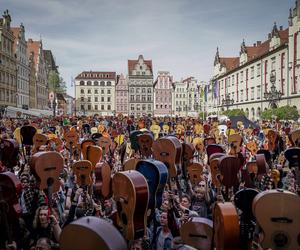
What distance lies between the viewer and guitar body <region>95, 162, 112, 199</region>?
716 centimetres

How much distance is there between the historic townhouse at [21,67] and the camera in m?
62.6

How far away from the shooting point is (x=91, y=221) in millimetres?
3518

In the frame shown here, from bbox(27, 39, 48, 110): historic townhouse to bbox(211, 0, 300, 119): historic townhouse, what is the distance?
38432mm

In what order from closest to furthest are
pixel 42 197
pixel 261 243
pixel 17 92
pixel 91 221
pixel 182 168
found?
pixel 91 221 < pixel 261 243 < pixel 42 197 < pixel 182 168 < pixel 17 92

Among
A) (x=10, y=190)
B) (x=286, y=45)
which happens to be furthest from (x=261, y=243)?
(x=286, y=45)

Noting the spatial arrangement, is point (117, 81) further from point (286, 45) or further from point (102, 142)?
point (102, 142)

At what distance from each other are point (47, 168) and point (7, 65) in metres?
54.5

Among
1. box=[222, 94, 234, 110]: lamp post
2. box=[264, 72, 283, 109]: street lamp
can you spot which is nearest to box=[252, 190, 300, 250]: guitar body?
box=[264, 72, 283, 109]: street lamp

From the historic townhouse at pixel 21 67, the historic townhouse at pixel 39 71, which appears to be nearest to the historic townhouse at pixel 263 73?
the historic townhouse at pixel 21 67

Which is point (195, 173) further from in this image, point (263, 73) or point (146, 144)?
point (263, 73)

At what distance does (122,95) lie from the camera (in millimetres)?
111250

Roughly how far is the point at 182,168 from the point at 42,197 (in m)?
3.97

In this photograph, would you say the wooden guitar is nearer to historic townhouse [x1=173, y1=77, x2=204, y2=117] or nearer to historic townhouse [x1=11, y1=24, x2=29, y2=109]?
historic townhouse [x1=11, y1=24, x2=29, y2=109]

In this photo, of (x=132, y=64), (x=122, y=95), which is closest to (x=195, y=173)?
(x=132, y=64)
